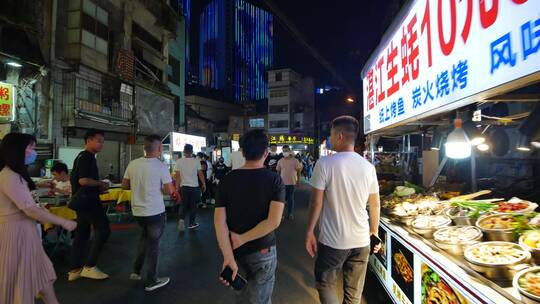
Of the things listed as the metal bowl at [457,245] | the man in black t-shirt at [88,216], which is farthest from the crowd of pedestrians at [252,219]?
the man in black t-shirt at [88,216]

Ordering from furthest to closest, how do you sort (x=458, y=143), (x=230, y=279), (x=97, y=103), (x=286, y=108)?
(x=286, y=108)
(x=97, y=103)
(x=458, y=143)
(x=230, y=279)

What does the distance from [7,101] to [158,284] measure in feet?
28.6

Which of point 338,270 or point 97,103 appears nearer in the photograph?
point 338,270

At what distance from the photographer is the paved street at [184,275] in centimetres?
400

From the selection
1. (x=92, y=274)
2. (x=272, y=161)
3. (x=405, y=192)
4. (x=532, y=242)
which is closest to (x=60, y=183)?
(x=92, y=274)

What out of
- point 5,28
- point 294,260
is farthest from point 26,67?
point 294,260

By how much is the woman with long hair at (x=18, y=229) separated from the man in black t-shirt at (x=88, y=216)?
5.16 feet

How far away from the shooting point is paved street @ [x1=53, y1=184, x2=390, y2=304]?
4.00 m

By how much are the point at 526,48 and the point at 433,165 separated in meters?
5.58

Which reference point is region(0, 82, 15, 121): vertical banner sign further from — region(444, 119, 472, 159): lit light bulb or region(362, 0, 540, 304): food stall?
region(444, 119, 472, 159): lit light bulb

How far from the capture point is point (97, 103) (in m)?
14.1

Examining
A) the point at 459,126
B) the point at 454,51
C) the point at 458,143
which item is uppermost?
the point at 454,51

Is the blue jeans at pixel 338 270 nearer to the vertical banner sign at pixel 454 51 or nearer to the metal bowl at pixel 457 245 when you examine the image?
the metal bowl at pixel 457 245

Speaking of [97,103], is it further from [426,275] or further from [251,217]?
[426,275]
